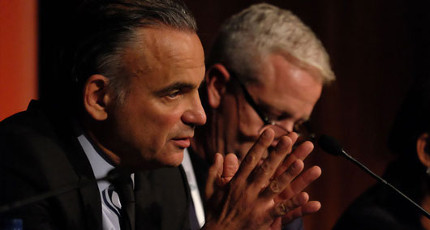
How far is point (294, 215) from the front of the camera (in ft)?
5.08

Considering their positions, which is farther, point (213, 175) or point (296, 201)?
point (213, 175)

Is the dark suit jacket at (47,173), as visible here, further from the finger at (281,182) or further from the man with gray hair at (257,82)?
the man with gray hair at (257,82)

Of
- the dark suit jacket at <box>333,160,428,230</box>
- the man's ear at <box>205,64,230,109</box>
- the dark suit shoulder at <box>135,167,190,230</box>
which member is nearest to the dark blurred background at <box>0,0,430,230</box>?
the dark suit jacket at <box>333,160,428,230</box>

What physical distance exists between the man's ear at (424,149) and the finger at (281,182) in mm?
1141

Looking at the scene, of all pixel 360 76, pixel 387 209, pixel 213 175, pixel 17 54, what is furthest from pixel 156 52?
pixel 360 76

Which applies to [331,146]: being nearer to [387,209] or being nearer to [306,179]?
[306,179]

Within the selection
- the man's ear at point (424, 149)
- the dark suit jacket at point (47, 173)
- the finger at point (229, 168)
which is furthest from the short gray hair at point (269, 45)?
the dark suit jacket at point (47, 173)

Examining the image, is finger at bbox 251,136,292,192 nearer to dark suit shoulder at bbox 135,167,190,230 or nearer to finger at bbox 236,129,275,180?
finger at bbox 236,129,275,180

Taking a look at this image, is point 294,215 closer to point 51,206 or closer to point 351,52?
point 51,206

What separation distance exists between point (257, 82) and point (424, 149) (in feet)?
2.23

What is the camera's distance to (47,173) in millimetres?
1395

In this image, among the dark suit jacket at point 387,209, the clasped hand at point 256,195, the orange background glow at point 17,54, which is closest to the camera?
the clasped hand at point 256,195

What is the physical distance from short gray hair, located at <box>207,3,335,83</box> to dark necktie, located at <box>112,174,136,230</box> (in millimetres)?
817

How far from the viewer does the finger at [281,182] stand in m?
1.38
